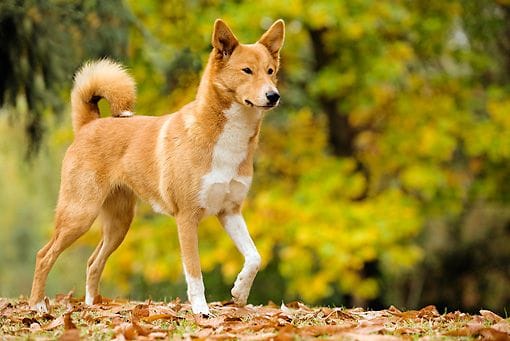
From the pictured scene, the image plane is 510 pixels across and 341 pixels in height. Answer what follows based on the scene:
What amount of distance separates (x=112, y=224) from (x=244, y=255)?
1247 mm

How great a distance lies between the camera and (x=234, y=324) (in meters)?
4.55

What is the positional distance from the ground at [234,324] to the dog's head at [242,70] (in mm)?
1317

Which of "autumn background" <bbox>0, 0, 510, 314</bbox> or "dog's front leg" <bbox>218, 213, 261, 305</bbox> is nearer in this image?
"dog's front leg" <bbox>218, 213, 261, 305</bbox>

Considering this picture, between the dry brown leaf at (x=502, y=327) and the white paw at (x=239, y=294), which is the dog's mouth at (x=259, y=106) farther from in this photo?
the dry brown leaf at (x=502, y=327)

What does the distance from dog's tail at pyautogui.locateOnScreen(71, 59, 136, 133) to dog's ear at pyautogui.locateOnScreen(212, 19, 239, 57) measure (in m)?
1.13

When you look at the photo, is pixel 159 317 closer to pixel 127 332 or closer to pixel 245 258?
pixel 127 332

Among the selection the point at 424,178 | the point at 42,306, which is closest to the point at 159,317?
the point at 42,306

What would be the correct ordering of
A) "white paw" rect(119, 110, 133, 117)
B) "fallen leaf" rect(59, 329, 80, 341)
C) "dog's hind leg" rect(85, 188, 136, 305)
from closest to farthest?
1. "fallen leaf" rect(59, 329, 80, 341)
2. "dog's hind leg" rect(85, 188, 136, 305)
3. "white paw" rect(119, 110, 133, 117)

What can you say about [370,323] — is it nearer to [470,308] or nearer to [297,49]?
[297,49]

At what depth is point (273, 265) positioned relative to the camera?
13.5 m

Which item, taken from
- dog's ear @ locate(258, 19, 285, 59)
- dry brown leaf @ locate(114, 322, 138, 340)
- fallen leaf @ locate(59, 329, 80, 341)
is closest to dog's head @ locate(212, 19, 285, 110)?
dog's ear @ locate(258, 19, 285, 59)

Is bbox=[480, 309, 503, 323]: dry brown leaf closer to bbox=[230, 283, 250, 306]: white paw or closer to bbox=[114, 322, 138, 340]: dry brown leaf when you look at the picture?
bbox=[230, 283, 250, 306]: white paw

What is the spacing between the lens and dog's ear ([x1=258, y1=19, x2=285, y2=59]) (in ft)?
18.3

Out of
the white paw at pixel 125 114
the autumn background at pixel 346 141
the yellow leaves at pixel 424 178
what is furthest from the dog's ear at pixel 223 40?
the yellow leaves at pixel 424 178
